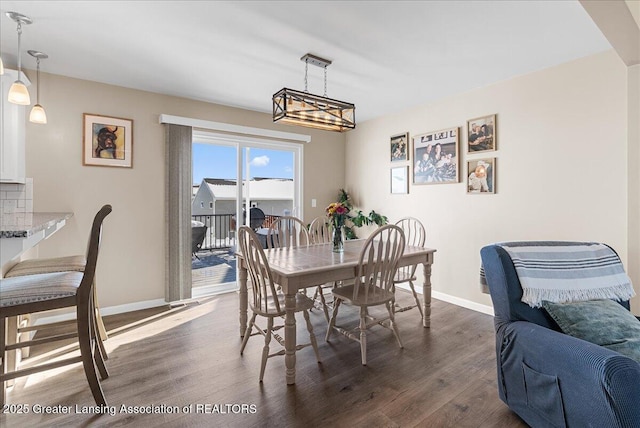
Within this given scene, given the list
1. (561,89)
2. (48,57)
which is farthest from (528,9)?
(48,57)

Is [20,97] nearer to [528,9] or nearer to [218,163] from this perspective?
[218,163]

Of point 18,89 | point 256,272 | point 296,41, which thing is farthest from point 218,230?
point 296,41

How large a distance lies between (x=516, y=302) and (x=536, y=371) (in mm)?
341

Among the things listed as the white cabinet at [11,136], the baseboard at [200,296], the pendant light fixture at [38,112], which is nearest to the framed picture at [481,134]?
the baseboard at [200,296]

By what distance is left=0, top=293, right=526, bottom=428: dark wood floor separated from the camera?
5.60ft

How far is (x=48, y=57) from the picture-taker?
2648mm

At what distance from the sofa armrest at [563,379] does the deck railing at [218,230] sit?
11.1ft

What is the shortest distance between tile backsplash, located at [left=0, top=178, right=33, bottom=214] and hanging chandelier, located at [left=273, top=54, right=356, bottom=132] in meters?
2.51

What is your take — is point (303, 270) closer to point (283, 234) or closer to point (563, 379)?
point (283, 234)

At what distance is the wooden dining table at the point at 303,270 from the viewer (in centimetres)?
202

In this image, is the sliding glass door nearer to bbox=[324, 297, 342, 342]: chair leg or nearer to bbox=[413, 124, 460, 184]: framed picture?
bbox=[413, 124, 460, 184]: framed picture

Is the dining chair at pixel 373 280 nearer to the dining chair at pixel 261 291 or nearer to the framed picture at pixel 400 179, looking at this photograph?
the dining chair at pixel 261 291

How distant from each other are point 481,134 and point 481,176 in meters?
0.46

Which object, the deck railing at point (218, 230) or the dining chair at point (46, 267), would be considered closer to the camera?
the dining chair at point (46, 267)
